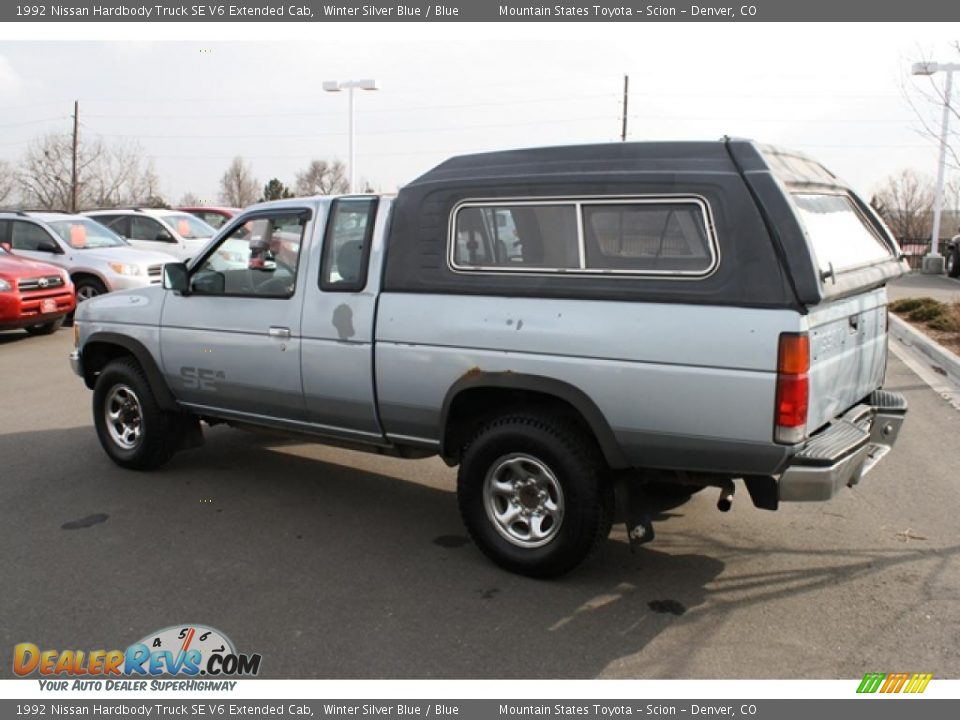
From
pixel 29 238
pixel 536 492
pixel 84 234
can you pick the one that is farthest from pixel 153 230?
pixel 536 492

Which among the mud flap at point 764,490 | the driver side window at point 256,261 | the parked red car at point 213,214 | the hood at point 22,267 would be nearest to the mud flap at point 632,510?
the mud flap at point 764,490

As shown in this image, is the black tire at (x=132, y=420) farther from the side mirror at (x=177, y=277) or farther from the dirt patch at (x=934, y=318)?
the dirt patch at (x=934, y=318)

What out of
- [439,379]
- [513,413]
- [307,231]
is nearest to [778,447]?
[513,413]

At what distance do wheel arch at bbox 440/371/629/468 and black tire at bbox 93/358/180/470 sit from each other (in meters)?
2.47

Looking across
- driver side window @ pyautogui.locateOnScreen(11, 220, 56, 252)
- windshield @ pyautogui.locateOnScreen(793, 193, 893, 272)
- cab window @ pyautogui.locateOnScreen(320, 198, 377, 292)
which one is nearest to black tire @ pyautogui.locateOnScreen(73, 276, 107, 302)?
driver side window @ pyautogui.locateOnScreen(11, 220, 56, 252)

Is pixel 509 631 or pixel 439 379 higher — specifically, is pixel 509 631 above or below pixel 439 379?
below

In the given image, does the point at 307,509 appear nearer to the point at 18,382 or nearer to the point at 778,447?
the point at 778,447

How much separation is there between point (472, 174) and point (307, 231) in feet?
4.13

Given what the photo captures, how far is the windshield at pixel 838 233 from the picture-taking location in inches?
159

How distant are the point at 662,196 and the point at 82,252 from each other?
12.3m

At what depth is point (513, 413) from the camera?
4410 mm

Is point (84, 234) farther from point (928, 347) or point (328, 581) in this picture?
point (928, 347)

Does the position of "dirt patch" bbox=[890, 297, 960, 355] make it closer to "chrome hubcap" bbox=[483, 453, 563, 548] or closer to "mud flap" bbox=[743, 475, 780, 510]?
"mud flap" bbox=[743, 475, 780, 510]

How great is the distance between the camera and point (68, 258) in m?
13.8
